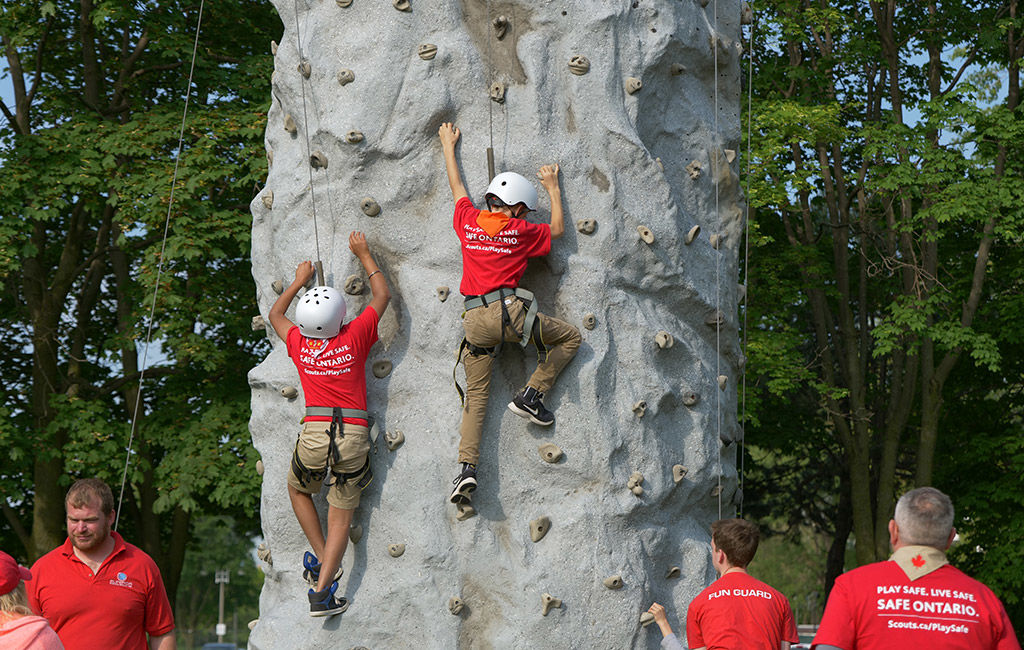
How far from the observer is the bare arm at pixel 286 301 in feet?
21.4

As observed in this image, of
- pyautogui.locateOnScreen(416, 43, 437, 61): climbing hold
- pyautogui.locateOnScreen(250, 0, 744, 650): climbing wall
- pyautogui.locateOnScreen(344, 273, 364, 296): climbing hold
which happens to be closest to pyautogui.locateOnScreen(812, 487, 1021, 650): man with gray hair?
pyautogui.locateOnScreen(250, 0, 744, 650): climbing wall

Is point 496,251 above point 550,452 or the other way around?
above

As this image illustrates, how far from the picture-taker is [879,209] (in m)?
16.0

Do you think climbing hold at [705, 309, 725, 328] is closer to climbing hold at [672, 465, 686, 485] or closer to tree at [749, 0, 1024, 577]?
climbing hold at [672, 465, 686, 485]

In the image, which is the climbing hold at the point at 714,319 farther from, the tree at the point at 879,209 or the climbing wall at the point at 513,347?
the tree at the point at 879,209

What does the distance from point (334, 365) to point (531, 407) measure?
1100mm

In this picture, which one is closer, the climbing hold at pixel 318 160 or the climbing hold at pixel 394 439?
the climbing hold at pixel 394 439

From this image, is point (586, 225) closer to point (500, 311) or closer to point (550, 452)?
point (500, 311)

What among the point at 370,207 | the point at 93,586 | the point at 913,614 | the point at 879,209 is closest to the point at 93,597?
the point at 93,586

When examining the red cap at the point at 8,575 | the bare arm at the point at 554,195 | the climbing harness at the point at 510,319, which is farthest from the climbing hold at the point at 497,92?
the red cap at the point at 8,575

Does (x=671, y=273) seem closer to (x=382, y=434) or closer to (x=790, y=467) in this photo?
(x=382, y=434)

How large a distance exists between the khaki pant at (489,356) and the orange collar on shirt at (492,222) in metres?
0.39

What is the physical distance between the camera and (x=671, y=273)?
6.79 meters

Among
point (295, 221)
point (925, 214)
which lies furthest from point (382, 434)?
point (925, 214)
